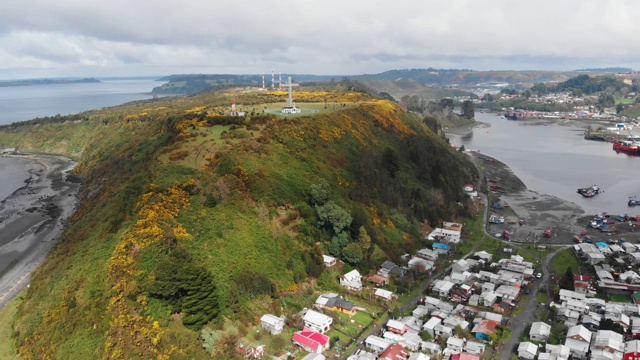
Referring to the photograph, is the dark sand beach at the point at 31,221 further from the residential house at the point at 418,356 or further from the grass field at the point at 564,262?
the grass field at the point at 564,262

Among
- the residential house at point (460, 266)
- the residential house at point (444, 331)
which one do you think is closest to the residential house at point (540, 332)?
the residential house at point (444, 331)

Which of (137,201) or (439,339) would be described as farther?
(137,201)

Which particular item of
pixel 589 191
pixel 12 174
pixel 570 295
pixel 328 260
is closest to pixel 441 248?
pixel 570 295

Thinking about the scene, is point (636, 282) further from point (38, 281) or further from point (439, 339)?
point (38, 281)

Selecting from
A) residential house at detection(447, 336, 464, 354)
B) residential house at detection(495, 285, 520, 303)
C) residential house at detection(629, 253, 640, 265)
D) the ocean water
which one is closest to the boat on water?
residential house at detection(629, 253, 640, 265)

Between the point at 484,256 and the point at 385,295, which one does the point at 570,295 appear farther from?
the point at 385,295

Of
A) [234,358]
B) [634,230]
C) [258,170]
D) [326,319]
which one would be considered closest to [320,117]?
[258,170]

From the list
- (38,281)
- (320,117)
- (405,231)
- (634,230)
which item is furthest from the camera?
(320,117)

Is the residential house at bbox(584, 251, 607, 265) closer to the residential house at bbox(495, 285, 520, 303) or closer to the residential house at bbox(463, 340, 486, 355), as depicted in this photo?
the residential house at bbox(495, 285, 520, 303)
